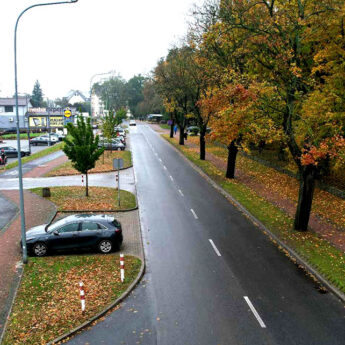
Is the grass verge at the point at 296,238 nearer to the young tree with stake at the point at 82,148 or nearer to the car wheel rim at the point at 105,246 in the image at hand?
the car wheel rim at the point at 105,246

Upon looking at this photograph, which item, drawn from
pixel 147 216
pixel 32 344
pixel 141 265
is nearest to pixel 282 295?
pixel 141 265

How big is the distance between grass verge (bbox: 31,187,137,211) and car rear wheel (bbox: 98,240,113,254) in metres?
5.83

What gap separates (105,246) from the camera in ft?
47.1

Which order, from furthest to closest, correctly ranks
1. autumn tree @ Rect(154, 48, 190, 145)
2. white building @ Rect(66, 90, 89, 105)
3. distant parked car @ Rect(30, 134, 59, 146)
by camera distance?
1. white building @ Rect(66, 90, 89, 105)
2. distant parked car @ Rect(30, 134, 59, 146)
3. autumn tree @ Rect(154, 48, 190, 145)

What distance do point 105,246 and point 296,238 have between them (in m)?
7.86

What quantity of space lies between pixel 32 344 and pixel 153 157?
31.9 m

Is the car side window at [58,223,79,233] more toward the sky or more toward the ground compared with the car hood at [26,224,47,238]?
more toward the sky

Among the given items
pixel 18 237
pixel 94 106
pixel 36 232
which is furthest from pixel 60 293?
pixel 94 106

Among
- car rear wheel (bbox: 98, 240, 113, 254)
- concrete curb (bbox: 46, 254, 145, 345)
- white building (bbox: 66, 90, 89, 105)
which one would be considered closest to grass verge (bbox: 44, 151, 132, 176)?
car rear wheel (bbox: 98, 240, 113, 254)

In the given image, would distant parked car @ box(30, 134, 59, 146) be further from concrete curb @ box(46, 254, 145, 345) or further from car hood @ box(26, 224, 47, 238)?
concrete curb @ box(46, 254, 145, 345)

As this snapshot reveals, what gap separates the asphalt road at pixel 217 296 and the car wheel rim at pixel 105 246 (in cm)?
152

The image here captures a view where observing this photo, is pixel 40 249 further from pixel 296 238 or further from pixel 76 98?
pixel 76 98

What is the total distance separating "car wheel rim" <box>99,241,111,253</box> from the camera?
1434 cm

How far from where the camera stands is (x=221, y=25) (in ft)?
55.2
